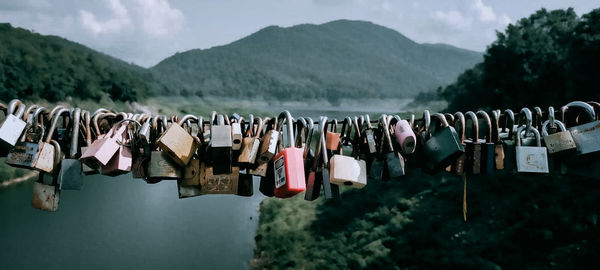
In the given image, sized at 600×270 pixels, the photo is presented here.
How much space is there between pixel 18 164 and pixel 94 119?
31 cm

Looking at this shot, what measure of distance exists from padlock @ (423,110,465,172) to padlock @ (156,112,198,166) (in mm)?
928

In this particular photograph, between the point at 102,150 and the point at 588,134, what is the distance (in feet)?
6.05

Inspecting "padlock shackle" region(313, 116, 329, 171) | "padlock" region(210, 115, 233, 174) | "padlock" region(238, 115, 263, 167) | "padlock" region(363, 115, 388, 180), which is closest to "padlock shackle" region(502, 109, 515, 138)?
"padlock" region(363, 115, 388, 180)

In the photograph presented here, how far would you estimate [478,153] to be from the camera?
1.73 metres

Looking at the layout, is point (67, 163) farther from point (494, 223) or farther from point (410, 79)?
point (410, 79)

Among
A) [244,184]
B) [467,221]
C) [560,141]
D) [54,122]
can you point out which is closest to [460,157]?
[560,141]

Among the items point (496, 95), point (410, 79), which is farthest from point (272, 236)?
point (410, 79)

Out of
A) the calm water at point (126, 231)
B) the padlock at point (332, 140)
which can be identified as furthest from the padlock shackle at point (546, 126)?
the calm water at point (126, 231)

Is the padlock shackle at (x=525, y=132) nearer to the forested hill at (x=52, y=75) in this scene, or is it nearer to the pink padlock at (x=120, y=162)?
the pink padlock at (x=120, y=162)

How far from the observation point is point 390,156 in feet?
5.70

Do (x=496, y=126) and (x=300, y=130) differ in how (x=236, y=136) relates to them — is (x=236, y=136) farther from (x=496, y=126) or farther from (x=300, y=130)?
(x=496, y=126)

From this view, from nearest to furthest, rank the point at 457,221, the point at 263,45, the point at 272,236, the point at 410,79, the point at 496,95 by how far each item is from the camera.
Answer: the point at 457,221 → the point at 272,236 → the point at 496,95 → the point at 410,79 → the point at 263,45

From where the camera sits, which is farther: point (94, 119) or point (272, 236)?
point (272, 236)

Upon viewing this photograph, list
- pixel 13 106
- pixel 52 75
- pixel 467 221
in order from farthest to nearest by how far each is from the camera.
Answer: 1. pixel 52 75
2. pixel 467 221
3. pixel 13 106
